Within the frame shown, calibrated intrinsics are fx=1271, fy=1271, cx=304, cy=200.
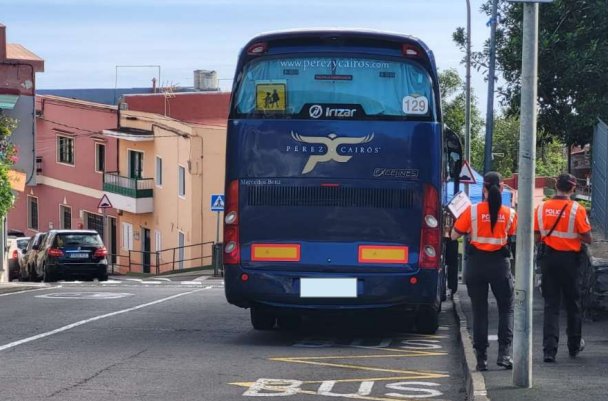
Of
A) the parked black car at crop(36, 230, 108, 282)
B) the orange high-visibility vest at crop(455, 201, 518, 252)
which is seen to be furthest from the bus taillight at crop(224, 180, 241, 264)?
the parked black car at crop(36, 230, 108, 282)

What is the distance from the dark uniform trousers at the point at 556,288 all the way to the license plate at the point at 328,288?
2745 mm

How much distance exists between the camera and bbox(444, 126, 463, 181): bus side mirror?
16478 millimetres

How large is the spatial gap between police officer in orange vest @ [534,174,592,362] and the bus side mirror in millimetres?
4153

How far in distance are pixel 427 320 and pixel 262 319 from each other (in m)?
2.07

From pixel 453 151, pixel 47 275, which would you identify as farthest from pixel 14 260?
pixel 453 151

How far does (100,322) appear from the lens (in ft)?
56.2

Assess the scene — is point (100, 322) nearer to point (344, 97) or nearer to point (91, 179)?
point (344, 97)

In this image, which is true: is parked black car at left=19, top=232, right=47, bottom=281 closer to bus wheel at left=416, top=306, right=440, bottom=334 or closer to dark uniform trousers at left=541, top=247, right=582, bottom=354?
bus wheel at left=416, top=306, right=440, bottom=334

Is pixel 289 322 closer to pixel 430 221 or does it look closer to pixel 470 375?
pixel 430 221

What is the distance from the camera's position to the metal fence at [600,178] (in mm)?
17688

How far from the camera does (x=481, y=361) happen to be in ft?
37.4

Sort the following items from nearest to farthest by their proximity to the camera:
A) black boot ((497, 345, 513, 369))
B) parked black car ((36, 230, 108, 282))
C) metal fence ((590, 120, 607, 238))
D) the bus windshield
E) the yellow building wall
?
black boot ((497, 345, 513, 369)) → the bus windshield → metal fence ((590, 120, 607, 238)) → parked black car ((36, 230, 108, 282)) → the yellow building wall

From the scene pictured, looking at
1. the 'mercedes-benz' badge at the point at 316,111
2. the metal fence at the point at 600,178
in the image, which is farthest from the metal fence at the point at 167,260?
the 'mercedes-benz' badge at the point at 316,111

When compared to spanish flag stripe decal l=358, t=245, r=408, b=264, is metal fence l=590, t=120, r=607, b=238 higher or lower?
higher
